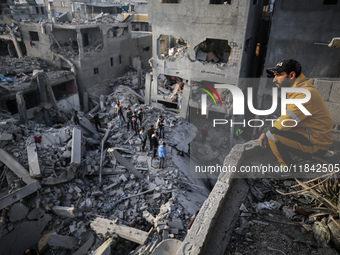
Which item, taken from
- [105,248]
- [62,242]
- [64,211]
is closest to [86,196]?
[64,211]

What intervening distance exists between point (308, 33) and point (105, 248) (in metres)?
15.2

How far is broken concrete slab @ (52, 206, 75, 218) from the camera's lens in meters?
8.73

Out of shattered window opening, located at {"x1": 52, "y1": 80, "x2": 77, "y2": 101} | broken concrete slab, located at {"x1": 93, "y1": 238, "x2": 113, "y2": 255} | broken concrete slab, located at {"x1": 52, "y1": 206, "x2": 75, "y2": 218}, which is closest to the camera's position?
broken concrete slab, located at {"x1": 93, "y1": 238, "x2": 113, "y2": 255}

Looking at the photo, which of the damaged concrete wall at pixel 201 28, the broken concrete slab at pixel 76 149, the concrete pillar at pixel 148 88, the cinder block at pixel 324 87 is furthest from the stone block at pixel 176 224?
the concrete pillar at pixel 148 88

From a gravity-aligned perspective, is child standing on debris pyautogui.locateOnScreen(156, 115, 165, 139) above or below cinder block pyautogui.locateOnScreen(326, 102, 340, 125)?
below

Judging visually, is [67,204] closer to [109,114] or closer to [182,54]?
[109,114]

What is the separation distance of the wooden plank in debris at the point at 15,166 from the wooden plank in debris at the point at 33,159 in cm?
26

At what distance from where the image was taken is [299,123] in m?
4.07

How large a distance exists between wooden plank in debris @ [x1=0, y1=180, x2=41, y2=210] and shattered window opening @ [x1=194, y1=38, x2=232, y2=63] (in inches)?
511

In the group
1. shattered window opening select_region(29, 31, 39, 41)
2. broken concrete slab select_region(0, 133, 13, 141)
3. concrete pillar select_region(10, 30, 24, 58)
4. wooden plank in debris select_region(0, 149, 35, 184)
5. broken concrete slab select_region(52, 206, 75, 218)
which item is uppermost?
shattered window opening select_region(29, 31, 39, 41)

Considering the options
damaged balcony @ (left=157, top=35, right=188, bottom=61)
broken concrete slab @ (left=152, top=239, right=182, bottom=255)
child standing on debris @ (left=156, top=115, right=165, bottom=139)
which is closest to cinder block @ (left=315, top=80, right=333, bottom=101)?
broken concrete slab @ (left=152, top=239, right=182, bottom=255)

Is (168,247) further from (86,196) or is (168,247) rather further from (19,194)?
(19,194)

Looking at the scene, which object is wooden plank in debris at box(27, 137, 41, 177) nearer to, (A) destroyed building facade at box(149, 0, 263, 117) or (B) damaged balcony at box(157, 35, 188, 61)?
(A) destroyed building facade at box(149, 0, 263, 117)

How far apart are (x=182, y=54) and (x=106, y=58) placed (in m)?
9.71
